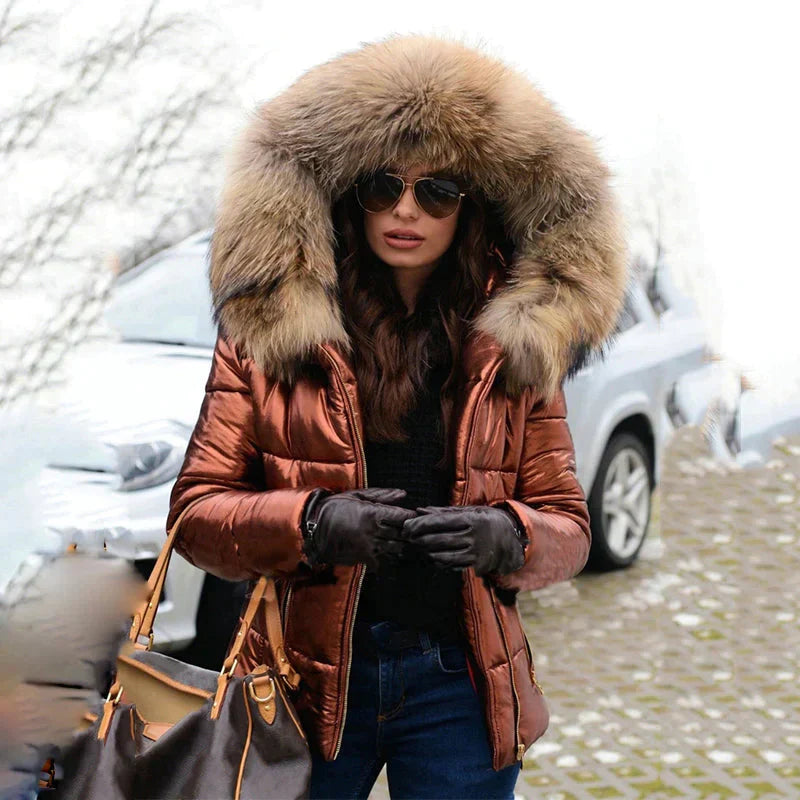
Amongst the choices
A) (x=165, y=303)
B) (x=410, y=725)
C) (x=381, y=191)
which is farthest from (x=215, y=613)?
(x=381, y=191)

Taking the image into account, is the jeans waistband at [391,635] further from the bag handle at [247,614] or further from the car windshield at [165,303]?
the car windshield at [165,303]

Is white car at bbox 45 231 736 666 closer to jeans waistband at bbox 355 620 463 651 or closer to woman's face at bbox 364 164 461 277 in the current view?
woman's face at bbox 364 164 461 277

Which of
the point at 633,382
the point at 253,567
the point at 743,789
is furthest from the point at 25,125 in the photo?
the point at 743,789

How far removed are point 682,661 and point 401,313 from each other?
135 inches

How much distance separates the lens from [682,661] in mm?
5258

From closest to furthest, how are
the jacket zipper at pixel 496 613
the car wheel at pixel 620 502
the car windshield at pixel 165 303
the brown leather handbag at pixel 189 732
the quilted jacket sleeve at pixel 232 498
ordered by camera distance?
the brown leather handbag at pixel 189 732
the quilted jacket sleeve at pixel 232 498
the jacket zipper at pixel 496 613
the car windshield at pixel 165 303
the car wheel at pixel 620 502

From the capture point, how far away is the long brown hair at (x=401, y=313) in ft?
7.20

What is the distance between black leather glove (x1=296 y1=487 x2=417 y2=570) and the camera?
74.9 inches

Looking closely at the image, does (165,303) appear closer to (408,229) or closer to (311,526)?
(408,229)

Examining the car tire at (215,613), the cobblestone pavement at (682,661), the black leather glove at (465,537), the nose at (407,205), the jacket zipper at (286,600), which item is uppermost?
the nose at (407,205)

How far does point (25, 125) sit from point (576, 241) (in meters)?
3.20

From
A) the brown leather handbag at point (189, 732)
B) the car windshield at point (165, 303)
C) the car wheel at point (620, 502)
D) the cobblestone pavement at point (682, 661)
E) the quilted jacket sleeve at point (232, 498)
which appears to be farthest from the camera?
the car wheel at point (620, 502)

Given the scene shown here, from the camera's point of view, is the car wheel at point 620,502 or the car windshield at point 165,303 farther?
the car wheel at point 620,502

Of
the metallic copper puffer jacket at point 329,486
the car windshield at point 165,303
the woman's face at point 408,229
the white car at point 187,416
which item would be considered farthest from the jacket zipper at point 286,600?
the car windshield at point 165,303
